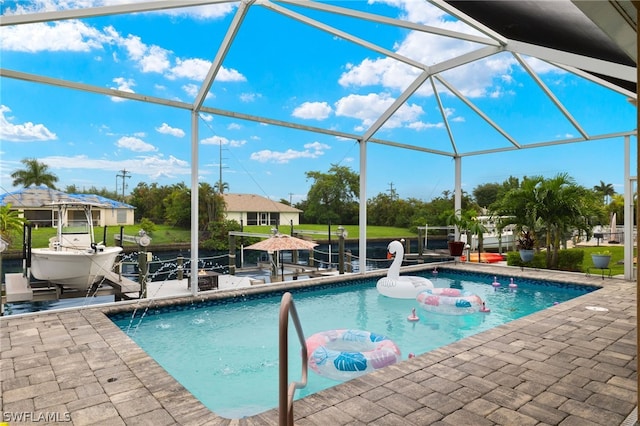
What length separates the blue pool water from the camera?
13.8 feet

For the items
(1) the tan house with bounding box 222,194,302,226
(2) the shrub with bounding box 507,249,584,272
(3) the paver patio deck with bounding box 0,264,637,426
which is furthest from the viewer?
(1) the tan house with bounding box 222,194,302,226

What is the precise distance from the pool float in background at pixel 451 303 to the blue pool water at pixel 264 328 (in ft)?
0.42

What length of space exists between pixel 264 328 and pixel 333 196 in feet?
25.7

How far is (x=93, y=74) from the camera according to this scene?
6.64 meters

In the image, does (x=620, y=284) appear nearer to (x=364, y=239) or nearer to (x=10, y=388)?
(x=364, y=239)

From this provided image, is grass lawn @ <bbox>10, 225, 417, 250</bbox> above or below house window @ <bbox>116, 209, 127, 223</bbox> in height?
below

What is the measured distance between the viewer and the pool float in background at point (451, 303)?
696 centimetres

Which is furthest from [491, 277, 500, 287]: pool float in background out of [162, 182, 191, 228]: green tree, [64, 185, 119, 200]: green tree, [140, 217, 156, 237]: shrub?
[64, 185, 119, 200]: green tree

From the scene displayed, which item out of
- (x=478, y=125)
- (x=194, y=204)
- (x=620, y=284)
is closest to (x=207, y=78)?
(x=194, y=204)

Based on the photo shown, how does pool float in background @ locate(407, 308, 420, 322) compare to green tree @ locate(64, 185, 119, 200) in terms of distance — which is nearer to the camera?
pool float in background @ locate(407, 308, 420, 322)

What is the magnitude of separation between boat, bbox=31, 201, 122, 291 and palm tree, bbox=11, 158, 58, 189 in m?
0.84

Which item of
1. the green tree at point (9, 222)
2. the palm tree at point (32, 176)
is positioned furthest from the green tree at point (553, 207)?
the green tree at point (9, 222)

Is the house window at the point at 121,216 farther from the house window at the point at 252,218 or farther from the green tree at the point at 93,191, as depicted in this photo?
the house window at the point at 252,218

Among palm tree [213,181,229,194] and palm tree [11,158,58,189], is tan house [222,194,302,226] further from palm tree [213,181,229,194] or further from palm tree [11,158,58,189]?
palm tree [11,158,58,189]
